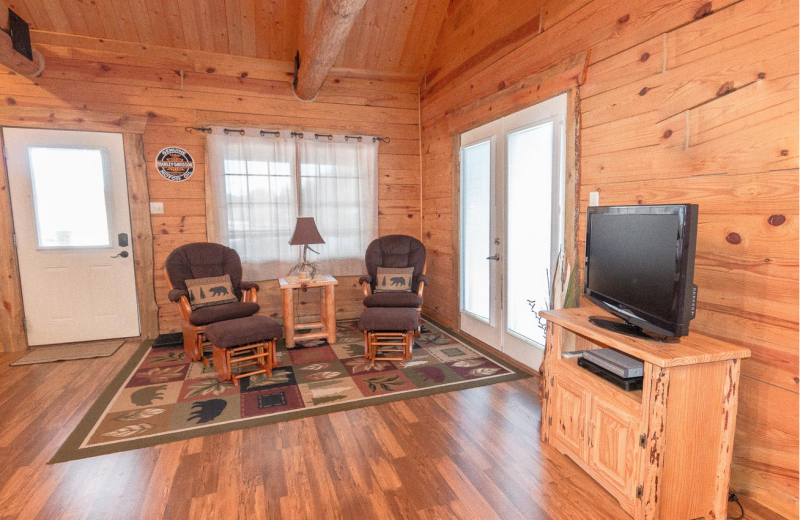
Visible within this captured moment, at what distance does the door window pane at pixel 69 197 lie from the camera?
3.92 metres

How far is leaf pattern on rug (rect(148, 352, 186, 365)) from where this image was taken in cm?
365

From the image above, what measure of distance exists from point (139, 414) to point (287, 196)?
2548mm

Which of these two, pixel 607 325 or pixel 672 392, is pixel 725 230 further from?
pixel 672 392

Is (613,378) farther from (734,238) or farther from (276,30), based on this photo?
(276,30)

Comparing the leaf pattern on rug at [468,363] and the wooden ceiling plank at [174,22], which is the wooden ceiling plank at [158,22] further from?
the leaf pattern on rug at [468,363]

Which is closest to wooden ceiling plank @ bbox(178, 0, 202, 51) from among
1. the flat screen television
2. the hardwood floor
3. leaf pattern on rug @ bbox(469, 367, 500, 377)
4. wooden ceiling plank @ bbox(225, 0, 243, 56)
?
wooden ceiling plank @ bbox(225, 0, 243, 56)

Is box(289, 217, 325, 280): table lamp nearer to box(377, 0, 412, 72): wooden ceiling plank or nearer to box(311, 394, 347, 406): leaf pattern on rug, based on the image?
box(311, 394, 347, 406): leaf pattern on rug

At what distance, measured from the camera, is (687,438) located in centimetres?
165

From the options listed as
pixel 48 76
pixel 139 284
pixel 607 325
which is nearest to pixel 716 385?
pixel 607 325

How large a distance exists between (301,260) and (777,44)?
4021mm

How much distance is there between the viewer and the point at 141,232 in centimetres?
420

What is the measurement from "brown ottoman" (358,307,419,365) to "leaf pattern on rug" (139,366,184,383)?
4.90 ft

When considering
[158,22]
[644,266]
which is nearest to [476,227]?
[644,266]

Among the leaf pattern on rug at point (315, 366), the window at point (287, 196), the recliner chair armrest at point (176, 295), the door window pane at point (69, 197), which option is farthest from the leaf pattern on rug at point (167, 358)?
the door window pane at point (69, 197)
